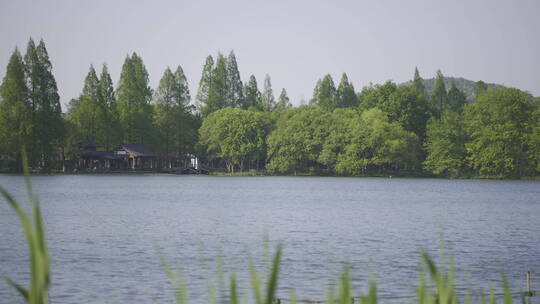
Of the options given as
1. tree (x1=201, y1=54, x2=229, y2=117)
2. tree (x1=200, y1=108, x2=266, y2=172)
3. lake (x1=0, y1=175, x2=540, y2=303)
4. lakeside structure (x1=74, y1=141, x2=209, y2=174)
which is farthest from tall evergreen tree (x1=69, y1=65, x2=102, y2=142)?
lake (x1=0, y1=175, x2=540, y2=303)

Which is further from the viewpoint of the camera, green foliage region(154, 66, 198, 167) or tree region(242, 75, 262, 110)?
tree region(242, 75, 262, 110)

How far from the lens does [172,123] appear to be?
100875 millimetres

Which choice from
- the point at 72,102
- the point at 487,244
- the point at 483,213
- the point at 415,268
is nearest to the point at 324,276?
the point at 415,268

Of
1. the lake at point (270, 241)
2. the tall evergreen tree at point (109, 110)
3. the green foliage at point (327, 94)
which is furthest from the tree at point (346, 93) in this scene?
the lake at point (270, 241)

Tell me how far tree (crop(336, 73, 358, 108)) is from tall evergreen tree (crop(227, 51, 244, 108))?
17.5 metres

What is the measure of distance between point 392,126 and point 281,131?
17671 mm

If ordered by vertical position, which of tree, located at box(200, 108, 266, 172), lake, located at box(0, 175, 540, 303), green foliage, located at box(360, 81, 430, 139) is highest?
green foliage, located at box(360, 81, 430, 139)

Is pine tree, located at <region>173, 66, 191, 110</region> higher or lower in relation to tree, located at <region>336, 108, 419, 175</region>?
higher

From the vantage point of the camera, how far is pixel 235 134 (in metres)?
99.4

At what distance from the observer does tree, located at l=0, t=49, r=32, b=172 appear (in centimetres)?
7981

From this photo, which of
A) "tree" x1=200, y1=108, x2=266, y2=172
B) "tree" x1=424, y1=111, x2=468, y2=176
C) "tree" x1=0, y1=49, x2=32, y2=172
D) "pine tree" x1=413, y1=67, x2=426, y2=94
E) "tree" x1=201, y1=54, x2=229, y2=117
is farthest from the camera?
"pine tree" x1=413, y1=67, x2=426, y2=94

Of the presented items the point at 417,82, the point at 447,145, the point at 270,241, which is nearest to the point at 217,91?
the point at 417,82

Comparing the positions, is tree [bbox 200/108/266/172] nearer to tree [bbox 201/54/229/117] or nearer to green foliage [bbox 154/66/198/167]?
green foliage [bbox 154/66/198/167]

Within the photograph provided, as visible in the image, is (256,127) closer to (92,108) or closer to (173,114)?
(173,114)
